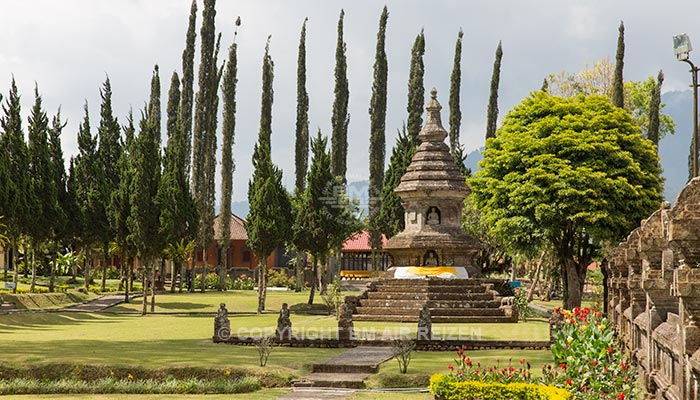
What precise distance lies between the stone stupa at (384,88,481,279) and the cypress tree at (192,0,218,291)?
2017 centimetres

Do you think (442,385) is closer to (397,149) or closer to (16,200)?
(16,200)

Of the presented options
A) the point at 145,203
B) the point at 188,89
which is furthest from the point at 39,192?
the point at 188,89

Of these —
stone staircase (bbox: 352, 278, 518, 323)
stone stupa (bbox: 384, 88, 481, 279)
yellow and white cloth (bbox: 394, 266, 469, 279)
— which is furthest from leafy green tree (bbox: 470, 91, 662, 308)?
stone staircase (bbox: 352, 278, 518, 323)

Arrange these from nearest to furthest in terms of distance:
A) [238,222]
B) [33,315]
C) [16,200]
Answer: [33,315] < [16,200] < [238,222]

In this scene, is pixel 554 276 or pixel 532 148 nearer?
pixel 532 148

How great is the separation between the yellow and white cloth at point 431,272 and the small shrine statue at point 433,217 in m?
3.03

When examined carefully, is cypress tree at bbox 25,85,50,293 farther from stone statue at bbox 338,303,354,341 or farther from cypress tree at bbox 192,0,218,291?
stone statue at bbox 338,303,354,341

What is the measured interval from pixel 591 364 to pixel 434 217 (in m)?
27.1

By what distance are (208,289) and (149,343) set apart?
3417 cm

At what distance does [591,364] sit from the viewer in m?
13.2

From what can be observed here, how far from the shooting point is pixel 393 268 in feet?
129

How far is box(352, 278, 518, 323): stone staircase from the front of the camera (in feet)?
109

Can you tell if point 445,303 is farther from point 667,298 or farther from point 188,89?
point 188,89

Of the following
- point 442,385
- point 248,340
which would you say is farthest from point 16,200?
point 442,385
